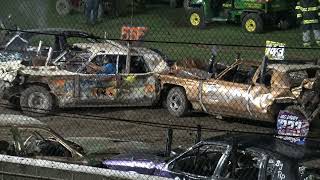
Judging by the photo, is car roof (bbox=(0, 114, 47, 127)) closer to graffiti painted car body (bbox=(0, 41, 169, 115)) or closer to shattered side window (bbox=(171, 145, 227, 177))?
shattered side window (bbox=(171, 145, 227, 177))

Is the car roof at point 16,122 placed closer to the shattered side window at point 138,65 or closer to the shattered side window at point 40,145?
the shattered side window at point 40,145

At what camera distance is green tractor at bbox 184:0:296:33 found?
21375 millimetres

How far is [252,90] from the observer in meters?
12.7

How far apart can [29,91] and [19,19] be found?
8314 mm

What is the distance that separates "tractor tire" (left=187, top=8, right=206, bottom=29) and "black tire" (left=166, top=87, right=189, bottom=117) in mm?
8316

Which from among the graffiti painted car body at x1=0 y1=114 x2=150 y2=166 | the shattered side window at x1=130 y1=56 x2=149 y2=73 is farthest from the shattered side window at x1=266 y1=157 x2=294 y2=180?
the shattered side window at x1=130 y1=56 x2=149 y2=73

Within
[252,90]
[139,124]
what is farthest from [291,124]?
[139,124]

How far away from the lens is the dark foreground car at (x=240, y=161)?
7321 millimetres

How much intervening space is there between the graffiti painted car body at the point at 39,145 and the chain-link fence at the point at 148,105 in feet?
0.05

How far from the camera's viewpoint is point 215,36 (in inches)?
801

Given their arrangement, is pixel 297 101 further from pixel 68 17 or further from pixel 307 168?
pixel 68 17

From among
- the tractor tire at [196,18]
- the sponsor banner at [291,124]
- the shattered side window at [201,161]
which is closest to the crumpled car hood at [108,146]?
the shattered side window at [201,161]

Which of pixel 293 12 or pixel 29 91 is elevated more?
pixel 293 12

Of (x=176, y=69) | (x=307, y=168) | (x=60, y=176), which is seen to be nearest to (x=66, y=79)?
(x=176, y=69)
